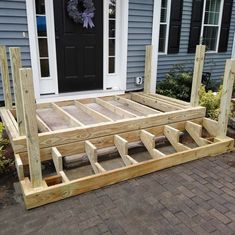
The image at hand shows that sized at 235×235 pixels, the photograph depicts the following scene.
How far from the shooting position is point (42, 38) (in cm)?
448

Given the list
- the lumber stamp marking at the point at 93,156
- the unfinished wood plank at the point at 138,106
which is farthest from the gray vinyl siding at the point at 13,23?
the lumber stamp marking at the point at 93,156

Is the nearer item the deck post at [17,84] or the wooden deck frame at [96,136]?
the wooden deck frame at [96,136]

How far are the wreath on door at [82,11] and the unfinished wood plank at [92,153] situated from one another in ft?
8.69

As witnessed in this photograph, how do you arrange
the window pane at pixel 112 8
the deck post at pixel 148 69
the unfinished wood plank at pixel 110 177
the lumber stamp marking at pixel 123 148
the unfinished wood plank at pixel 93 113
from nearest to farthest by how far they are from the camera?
the unfinished wood plank at pixel 110 177 < the lumber stamp marking at pixel 123 148 < the unfinished wood plank at pixel 93 113 < the window pane at pixel 112 8 < the deck post at pixel 148 69

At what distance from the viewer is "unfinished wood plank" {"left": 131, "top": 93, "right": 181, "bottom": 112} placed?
4.19 metres

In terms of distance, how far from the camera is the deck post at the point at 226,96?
327 cm

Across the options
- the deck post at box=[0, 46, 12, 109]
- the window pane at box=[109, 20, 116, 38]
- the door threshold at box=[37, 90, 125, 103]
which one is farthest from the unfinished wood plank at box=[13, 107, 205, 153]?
the window pane at box=[109, 20, 116, 38]

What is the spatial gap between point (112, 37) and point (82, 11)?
0.79 meters

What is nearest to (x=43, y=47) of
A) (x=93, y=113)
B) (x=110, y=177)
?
(x=93, y=113)

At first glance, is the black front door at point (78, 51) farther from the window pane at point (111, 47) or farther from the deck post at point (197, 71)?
the deck post at point (197, 71)

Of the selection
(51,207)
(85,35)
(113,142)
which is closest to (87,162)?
(113,142)

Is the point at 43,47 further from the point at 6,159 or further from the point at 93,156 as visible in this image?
the point at 93,156

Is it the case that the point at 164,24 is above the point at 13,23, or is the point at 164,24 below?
above

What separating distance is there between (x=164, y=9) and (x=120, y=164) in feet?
14.1
